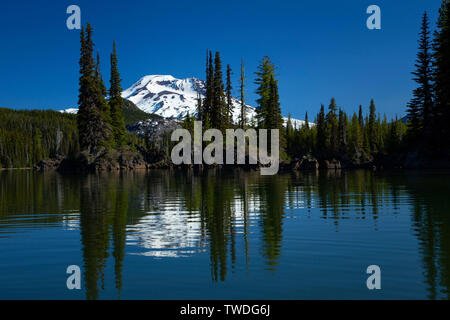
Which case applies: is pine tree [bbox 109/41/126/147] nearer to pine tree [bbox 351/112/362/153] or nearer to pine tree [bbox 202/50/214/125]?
pine tree [bbox 202/50/214/125]

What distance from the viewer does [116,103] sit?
80.1 metres

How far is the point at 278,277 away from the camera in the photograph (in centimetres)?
705

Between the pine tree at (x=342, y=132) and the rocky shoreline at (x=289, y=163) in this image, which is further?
the pine tree at (x=342, y=132)

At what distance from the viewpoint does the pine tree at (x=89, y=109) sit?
234 ft

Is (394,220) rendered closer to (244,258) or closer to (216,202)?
(244,258)

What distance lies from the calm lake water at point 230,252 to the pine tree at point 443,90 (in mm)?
43421

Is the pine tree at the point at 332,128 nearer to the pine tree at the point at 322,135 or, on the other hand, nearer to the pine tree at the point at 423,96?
the pine tree at the point at 322,135

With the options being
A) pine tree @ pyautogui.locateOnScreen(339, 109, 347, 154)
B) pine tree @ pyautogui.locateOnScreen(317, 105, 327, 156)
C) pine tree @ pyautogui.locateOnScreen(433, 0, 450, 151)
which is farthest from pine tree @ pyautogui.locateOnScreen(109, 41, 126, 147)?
pine tree @ pyautogui.locateOnScreen(433, 0, 450, 151)

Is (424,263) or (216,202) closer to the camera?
(424,263)

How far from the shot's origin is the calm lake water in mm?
6527

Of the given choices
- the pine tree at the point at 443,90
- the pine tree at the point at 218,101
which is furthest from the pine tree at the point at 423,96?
the pine tree at the point at 218,101

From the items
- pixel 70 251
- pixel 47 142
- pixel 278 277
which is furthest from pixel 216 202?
pixel 47 142
